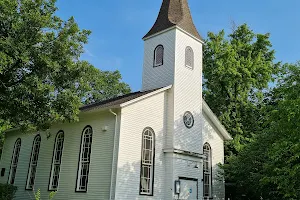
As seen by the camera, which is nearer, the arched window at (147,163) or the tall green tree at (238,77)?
the arched window at (147,163)

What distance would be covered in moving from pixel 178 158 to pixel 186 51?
666 centimetres

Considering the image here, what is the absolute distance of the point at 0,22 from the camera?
47.2 feet

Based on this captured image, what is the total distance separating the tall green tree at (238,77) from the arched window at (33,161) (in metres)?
13.3

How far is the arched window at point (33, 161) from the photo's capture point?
65.9 feet

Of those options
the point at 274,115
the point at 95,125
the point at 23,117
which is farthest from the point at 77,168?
the point at 274,115

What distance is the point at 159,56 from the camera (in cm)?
1991

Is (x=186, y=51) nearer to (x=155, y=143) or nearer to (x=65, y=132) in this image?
(x=155, y=143)

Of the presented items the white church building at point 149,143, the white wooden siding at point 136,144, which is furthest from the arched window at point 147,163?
the white wooden siding at point 136,144

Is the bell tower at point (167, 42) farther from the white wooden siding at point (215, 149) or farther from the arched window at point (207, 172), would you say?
the arched window at point (207, 172)

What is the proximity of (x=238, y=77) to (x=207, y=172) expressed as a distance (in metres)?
8.81

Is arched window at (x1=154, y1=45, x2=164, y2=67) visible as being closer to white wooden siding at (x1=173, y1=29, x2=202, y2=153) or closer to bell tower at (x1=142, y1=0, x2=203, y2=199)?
bell tower at (x1=142, y1=0, x2=203, y2=199)

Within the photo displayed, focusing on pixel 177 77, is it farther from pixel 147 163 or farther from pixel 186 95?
pixel 147 163

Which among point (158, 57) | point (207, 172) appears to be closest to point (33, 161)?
point (158, 57)

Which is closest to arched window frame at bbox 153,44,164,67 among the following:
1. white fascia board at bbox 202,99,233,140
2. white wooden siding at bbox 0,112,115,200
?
white fascia board at bbox 202,99,233,140
